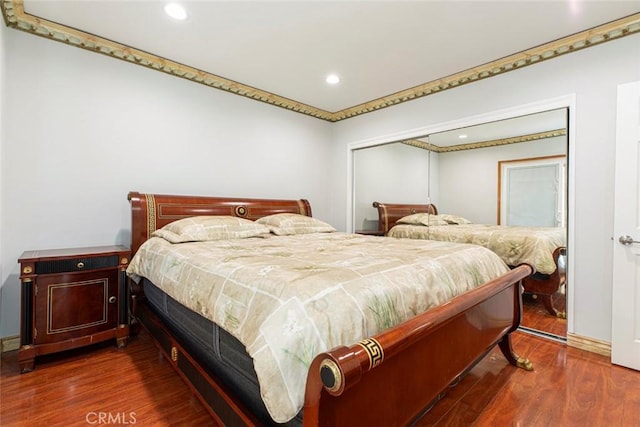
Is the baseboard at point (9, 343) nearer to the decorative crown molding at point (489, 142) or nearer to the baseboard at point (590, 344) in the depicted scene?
the decorative crown molding at point (489, 142)

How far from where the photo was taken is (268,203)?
3688mm

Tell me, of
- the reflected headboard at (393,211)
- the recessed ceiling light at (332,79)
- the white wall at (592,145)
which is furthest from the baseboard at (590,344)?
the recessed ceiling light at (332,79)

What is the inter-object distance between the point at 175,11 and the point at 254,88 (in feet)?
4.72

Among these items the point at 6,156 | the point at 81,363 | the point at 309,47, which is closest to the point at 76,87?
the point at 6,156

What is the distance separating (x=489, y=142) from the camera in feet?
10.4

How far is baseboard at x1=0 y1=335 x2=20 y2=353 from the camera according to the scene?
89.3 inches

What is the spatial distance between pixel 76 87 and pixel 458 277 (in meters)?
3.33

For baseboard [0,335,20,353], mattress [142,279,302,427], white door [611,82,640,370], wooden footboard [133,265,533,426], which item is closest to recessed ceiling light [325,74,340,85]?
white door [611,82,640,370]

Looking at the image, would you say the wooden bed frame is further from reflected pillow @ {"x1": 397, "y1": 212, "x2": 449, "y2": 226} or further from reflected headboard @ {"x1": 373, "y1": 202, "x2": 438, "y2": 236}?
reflected headboard @ {"x1": 373, "y1": 202, "x2": 438, "y2": 236}

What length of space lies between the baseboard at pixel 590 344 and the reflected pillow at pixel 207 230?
283 centimetres

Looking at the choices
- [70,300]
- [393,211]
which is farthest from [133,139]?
[393,211]

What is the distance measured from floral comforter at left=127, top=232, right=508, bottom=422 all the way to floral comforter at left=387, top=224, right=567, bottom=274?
1.05m

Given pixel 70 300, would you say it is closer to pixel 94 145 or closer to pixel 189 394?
pixel 189 394

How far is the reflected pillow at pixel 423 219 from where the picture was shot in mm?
3562
